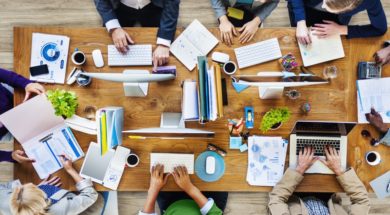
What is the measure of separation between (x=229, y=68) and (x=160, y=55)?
400mm

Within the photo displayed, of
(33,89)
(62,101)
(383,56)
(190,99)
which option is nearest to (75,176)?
(62,101)

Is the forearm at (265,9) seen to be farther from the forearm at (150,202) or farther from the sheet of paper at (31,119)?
the sheet of paper at (31,119)

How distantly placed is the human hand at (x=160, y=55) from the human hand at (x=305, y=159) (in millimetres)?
925

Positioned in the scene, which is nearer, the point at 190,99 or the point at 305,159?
the point at 190,99

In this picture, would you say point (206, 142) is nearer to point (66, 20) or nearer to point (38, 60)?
point (38, 60)

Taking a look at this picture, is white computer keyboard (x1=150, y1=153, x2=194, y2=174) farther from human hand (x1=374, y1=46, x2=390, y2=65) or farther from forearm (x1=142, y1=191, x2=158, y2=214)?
human hand (x1=374, y1=46, x2=390, y2=65)

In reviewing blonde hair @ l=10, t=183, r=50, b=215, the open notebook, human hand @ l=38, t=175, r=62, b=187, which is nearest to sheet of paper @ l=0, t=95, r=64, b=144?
the open notebook

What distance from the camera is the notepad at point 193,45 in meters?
2.12

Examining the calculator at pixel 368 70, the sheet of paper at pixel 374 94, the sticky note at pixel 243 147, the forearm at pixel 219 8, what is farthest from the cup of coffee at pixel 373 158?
the forearm at pixel 219 8

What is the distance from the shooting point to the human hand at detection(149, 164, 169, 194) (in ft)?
6.75

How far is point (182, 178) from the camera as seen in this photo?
80.6 inches

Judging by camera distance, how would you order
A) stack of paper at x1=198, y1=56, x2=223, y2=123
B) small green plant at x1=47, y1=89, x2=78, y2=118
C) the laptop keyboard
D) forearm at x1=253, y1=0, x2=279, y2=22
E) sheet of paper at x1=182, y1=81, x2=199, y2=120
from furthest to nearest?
forearm at x1=253, y1=0, x2=279, y2=22
the laptop keyboard
small green plant at x1=47, y1=89, x2=78, y2=118
sheet of paper at x1=182, y1=81, x2=199, y2=120
stack of paper at x1=198, y1=56, x2=223, y2=123

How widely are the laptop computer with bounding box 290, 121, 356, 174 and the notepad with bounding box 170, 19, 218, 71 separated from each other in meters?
0.67

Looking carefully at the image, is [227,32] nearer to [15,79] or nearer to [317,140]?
[317,140]
